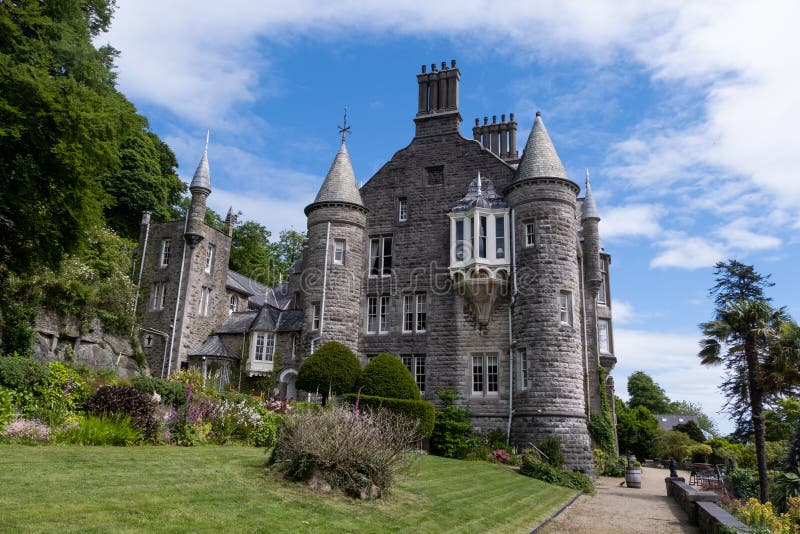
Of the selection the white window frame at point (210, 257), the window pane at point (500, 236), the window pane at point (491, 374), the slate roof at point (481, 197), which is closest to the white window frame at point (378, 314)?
the window pane at point (491, 374)

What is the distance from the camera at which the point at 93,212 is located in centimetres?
1789

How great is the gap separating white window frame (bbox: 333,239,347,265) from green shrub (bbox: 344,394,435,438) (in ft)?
29.8

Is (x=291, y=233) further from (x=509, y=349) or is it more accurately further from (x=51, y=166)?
(x=51, y=166)

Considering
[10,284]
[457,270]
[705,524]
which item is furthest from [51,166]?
[705,524]

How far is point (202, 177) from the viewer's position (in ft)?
114

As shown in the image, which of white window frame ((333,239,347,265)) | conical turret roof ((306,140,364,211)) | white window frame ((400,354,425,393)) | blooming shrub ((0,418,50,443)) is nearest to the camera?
blooming shrub ((0,418,50,443))

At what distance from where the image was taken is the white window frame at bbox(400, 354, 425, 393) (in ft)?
93.7

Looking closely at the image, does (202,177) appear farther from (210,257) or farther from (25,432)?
(25,432)

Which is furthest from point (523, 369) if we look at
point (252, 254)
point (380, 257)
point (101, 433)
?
point (252, 254)

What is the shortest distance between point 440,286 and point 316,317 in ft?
20.5

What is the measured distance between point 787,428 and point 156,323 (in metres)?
38.0

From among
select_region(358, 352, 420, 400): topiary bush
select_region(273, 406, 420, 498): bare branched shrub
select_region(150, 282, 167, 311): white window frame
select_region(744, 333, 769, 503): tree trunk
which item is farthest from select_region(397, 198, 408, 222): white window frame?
select_region(273, 406, 420, 498): bare branched shrub

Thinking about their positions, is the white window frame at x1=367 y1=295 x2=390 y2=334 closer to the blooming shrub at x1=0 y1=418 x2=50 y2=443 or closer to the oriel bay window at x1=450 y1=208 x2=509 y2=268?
the oriel bay window at x1=450 y1=208 x2=509 y2=268

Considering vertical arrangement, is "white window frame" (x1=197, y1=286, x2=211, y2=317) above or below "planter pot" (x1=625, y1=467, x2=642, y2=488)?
above
